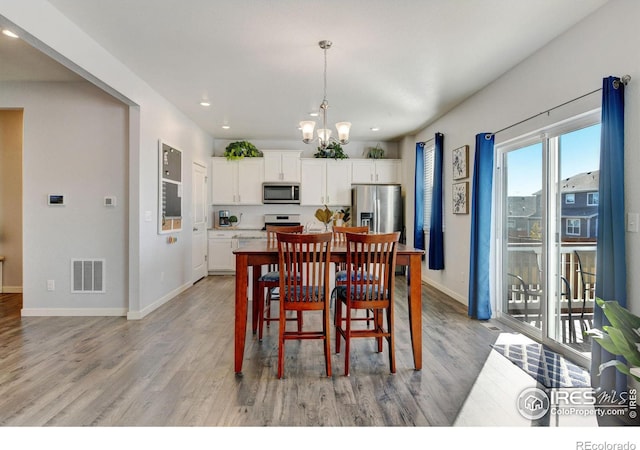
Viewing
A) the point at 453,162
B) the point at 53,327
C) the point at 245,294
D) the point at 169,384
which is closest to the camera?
the point at 169,384

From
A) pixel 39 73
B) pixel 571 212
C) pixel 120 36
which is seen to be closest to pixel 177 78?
pixel 120 36

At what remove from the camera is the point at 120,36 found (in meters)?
3.05

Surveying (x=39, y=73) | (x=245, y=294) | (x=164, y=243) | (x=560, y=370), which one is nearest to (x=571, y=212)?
(x=560, y=370)

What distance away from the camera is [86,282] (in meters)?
4.13

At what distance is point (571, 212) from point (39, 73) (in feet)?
17.6

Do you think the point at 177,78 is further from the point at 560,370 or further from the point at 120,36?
the point at 560,370

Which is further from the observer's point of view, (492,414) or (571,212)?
(571,212)

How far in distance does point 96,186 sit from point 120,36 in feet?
5.85

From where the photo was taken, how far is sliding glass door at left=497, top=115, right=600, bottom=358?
2.83 meters

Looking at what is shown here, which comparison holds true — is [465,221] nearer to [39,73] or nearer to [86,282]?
[86,282]

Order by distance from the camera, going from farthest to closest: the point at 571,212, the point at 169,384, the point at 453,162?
the point at 453,162, the point at 571,212, the point at 169,384

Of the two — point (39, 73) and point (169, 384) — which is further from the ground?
point (39, 73)

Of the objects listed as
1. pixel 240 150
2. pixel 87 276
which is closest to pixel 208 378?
pixel 87 276

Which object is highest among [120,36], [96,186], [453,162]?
[120,36]
